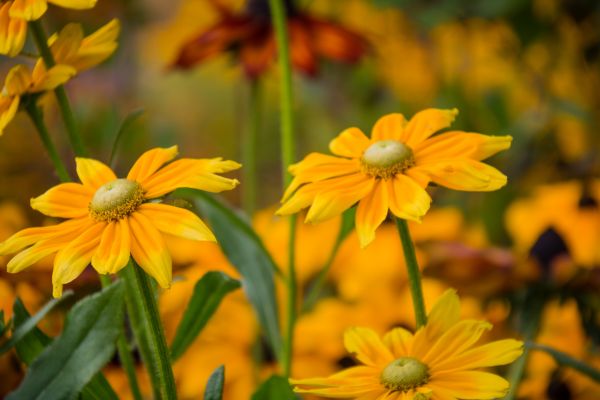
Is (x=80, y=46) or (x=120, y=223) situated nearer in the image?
(x=120, y=223)

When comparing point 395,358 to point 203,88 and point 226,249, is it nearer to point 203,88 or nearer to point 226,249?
point 226,249

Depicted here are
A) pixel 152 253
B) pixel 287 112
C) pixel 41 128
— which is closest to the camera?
pixel 152 253

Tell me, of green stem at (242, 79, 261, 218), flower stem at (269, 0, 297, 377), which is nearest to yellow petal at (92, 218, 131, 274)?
flower stem at (269, 0, 297, 377)


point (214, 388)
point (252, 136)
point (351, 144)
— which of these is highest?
point (252, 136)

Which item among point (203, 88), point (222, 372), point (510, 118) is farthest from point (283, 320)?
point (203, 88)

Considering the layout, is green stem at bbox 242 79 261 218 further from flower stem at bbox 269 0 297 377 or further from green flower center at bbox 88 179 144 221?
green flower center at bbox 88 179 144 221

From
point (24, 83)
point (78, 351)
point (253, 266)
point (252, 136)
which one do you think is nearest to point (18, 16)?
point (24, 83)

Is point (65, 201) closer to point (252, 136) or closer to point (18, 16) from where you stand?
point (18, 16)
